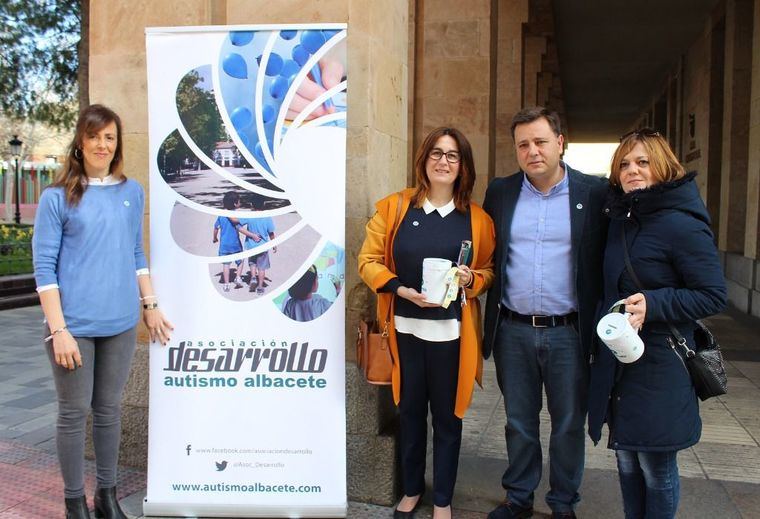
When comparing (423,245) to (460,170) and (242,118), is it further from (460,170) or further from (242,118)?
(242,118)

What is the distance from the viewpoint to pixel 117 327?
9.96 ft

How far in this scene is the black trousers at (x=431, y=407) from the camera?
3111mm

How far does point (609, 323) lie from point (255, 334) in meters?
A: 1.64

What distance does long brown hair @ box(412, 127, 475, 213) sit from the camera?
3066 millimetres

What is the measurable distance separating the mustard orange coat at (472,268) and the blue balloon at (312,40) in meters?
0.79

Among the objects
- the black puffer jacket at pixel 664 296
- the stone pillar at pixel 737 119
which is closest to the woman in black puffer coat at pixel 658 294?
the black puffer jacket at pixel 664 296

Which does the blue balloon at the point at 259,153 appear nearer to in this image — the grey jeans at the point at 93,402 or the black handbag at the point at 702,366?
the grey jeans at the point at 93,402

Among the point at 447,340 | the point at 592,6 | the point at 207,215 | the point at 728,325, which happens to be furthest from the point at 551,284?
the point at 592,6

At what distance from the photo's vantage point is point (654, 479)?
2.69 metres

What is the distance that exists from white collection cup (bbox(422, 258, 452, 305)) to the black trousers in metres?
0.33

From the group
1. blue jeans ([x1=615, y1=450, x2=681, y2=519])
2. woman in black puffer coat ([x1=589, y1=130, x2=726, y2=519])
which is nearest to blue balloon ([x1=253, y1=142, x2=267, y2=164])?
woman in black puffer coat ([x1=589, y1=130, x2=726, y2=519])

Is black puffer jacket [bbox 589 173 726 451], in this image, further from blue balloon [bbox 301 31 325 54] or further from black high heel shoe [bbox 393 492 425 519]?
blue balloon [bbox 301 31 325 54]

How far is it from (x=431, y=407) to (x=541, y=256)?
2.83 ft

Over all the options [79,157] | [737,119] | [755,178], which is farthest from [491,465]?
[737,119]
